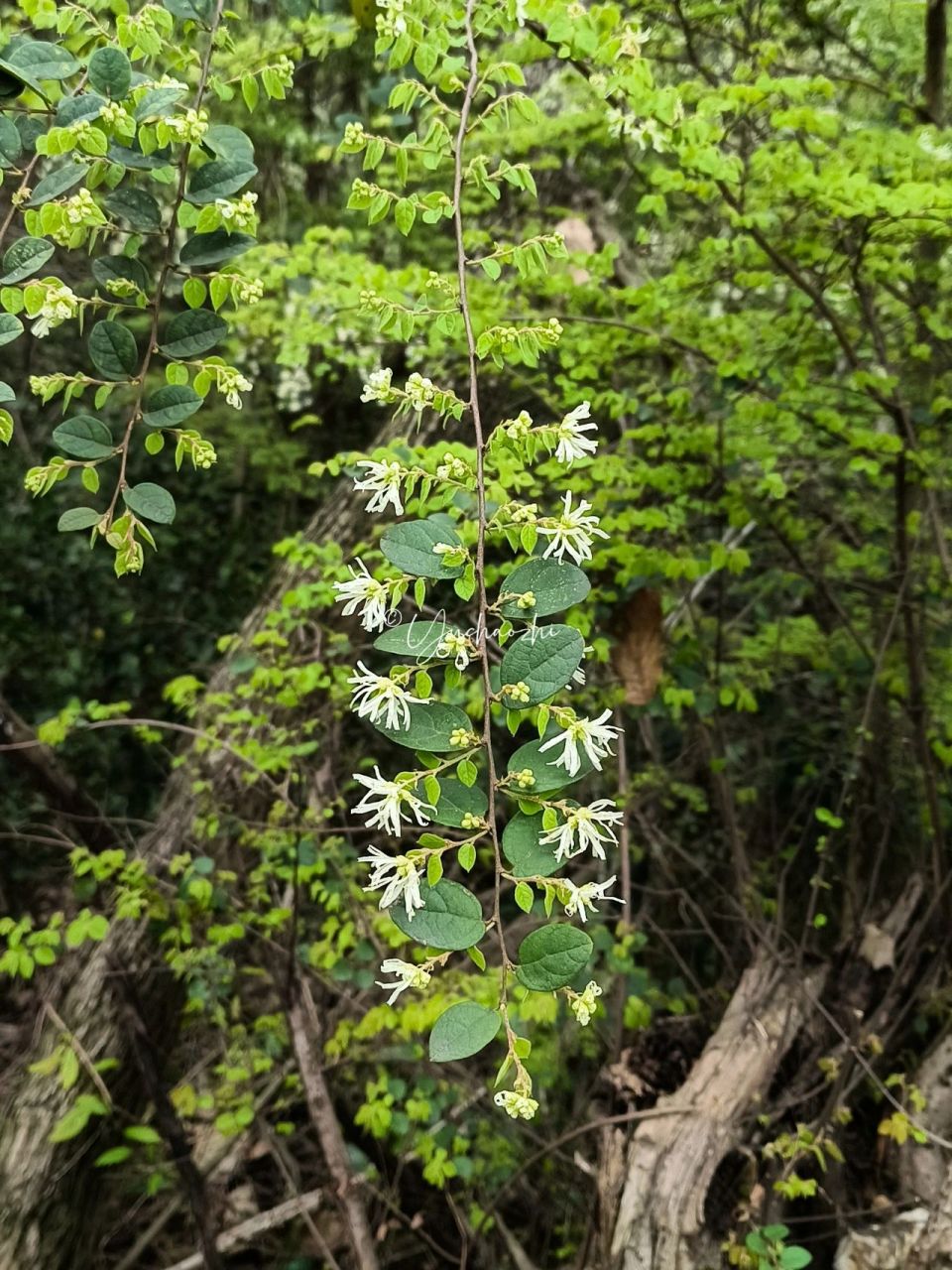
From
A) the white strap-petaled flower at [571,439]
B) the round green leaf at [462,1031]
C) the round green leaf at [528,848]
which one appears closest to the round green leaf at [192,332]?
the white strap-petaled flower at [571,439]

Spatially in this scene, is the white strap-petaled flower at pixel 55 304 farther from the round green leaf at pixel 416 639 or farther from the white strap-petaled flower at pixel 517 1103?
the white strap-petaled flower at pixel 517 1103

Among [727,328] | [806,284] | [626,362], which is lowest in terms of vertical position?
[626,362]

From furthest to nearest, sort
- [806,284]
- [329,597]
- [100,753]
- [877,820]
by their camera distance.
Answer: [100,753], [877,820], [329,597], [806,284]

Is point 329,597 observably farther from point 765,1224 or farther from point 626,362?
point 765,1224

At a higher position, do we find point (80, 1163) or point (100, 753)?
point (80, 1163)

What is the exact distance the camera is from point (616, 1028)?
6.89 feet

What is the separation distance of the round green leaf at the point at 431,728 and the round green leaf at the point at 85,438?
1.40 feet

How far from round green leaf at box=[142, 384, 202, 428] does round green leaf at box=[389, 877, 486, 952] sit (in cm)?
54

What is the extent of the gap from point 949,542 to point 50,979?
305 centimetres

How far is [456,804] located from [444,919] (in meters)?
0.09

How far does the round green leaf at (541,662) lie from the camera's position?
0.67 metres

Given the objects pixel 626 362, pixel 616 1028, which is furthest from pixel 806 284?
pixel 616 1028

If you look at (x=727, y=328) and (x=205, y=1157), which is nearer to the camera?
(x=727, y=328)

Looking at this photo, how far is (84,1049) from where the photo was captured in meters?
2.31
